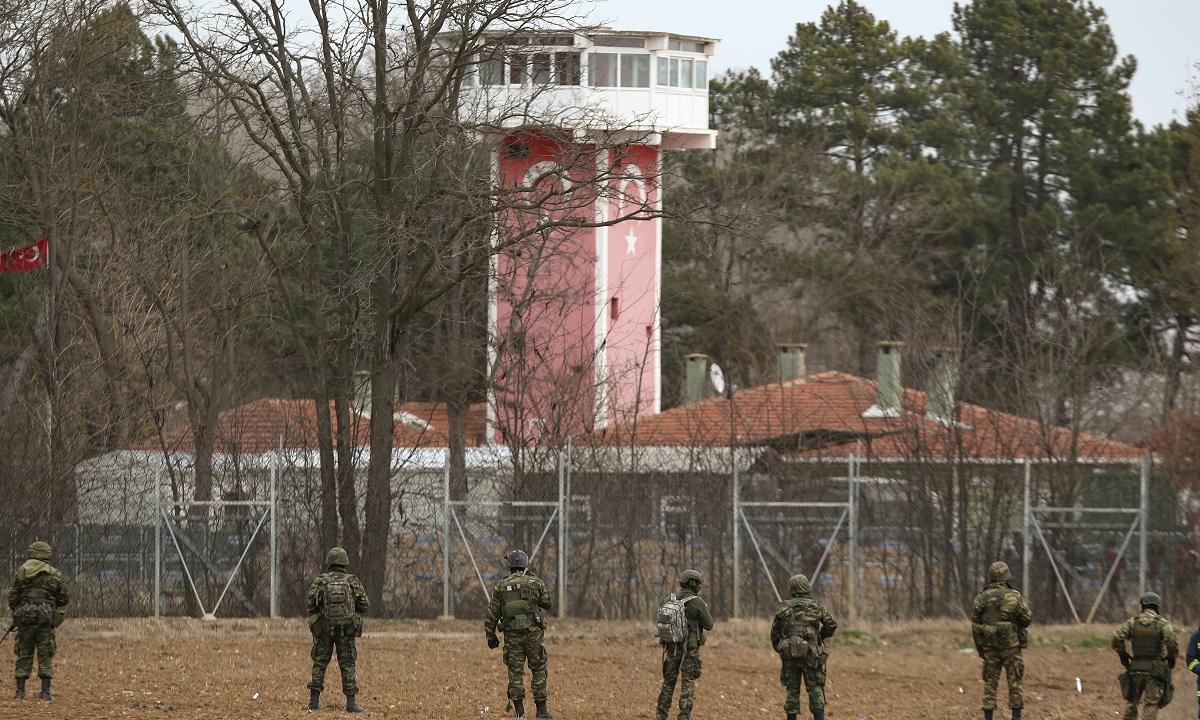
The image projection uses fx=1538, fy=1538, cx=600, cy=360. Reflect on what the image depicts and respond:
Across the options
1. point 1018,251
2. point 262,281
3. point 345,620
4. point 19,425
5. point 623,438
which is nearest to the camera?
point 345,620

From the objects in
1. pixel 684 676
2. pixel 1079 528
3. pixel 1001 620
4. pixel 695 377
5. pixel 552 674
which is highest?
pixel 695 377

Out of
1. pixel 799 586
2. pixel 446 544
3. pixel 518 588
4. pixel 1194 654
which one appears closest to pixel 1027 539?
pixel 446 544

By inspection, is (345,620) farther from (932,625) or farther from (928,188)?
(928,188)

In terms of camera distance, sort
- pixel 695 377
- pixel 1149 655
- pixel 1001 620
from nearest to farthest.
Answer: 1. pixel 1149 655
2. pixel 1001 620
3. pixel 695 377

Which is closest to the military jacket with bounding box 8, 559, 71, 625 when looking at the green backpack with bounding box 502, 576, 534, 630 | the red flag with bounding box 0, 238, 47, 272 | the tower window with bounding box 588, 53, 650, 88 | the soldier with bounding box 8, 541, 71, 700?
the soldier with bounding box 8, 541, 71, 700

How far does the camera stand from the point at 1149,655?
41.7 feet

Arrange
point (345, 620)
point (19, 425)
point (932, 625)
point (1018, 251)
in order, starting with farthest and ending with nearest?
point (1018, 251), point (19, 425), point (932, 625), point (345, 620)

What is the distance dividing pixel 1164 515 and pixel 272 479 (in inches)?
474

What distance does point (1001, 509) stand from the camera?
21531mm

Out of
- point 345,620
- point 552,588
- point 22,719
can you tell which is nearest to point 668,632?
point 345,620

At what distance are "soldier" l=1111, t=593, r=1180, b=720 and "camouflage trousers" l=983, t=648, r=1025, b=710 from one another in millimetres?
979

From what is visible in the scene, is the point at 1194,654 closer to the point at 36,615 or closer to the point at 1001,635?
the point at 1001,635

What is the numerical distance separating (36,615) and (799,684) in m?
6.79

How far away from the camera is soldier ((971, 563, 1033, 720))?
13500mm
